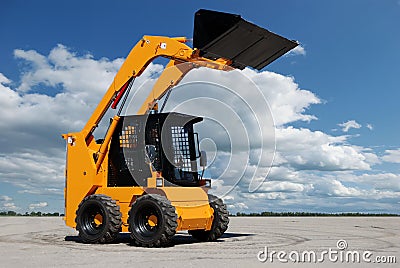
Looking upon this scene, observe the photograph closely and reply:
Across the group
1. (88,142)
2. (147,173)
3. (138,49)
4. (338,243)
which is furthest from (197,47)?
(338,243)

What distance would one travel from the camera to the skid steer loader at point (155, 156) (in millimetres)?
12938

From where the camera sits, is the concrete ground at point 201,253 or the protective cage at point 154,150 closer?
the concrete ground at point 201,253

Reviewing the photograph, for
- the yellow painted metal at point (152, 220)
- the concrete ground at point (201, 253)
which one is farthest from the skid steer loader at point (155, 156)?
the concrete ground at point (201, 253)

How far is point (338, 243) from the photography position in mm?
14195

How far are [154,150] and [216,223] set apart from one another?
2.70 m

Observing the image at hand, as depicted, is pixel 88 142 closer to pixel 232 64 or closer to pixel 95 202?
pixel 95 202

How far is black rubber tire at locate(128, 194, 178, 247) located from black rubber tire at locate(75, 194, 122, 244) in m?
0.67

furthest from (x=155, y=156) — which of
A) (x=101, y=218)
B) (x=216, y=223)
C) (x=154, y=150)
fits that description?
(x=216, y=223)

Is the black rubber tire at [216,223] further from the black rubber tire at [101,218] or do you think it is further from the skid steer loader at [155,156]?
the black rubber tire at [101,218]

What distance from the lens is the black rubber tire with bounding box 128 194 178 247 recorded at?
12.7 metres

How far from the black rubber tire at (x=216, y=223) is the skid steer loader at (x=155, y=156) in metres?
0.03

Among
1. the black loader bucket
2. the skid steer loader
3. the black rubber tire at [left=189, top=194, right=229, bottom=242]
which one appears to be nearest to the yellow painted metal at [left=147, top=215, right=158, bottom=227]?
the skid steer loader

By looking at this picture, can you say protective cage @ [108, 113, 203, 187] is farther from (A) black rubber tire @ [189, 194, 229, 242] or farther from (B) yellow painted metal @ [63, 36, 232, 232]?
(A) black rubber tire @ [189, 194, 229, 242]

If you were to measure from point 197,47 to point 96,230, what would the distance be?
5.65 meters
